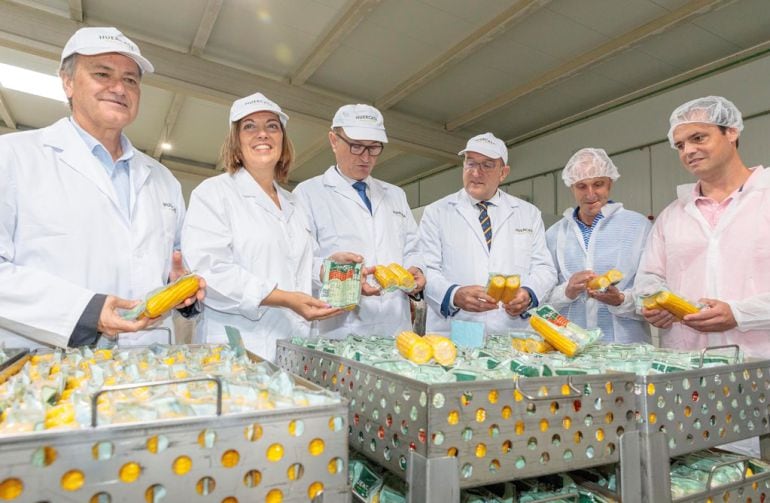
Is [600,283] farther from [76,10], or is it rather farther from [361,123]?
[76,10]

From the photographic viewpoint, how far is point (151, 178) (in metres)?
1.96

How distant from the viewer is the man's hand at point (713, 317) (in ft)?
5.88

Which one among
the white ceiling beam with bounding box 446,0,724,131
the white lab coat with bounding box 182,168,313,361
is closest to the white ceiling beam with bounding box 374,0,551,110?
the white ceiling beam with bounding box 446,0,724,131

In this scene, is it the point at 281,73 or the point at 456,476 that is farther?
the point at 281,73

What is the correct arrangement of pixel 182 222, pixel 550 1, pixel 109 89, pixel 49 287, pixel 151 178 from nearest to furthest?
pixel 49 287
pixel 109 89
pixel 151 178
pixel 182 222
pixel 550 1

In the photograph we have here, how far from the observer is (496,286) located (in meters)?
2.02

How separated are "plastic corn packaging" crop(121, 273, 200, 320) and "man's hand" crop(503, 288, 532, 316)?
4.71 ft

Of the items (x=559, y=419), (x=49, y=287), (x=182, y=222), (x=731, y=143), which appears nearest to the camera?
(x=559, y=419)

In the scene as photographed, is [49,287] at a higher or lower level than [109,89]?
lower

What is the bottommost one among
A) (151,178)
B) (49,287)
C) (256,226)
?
(49,287)

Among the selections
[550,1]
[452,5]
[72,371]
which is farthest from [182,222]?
[550,1]

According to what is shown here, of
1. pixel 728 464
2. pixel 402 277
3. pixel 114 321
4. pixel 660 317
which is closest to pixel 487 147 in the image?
pixel 402 277

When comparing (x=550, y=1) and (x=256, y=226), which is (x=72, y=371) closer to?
(x=256, y=226)

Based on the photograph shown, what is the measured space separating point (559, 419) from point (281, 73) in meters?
5.64
